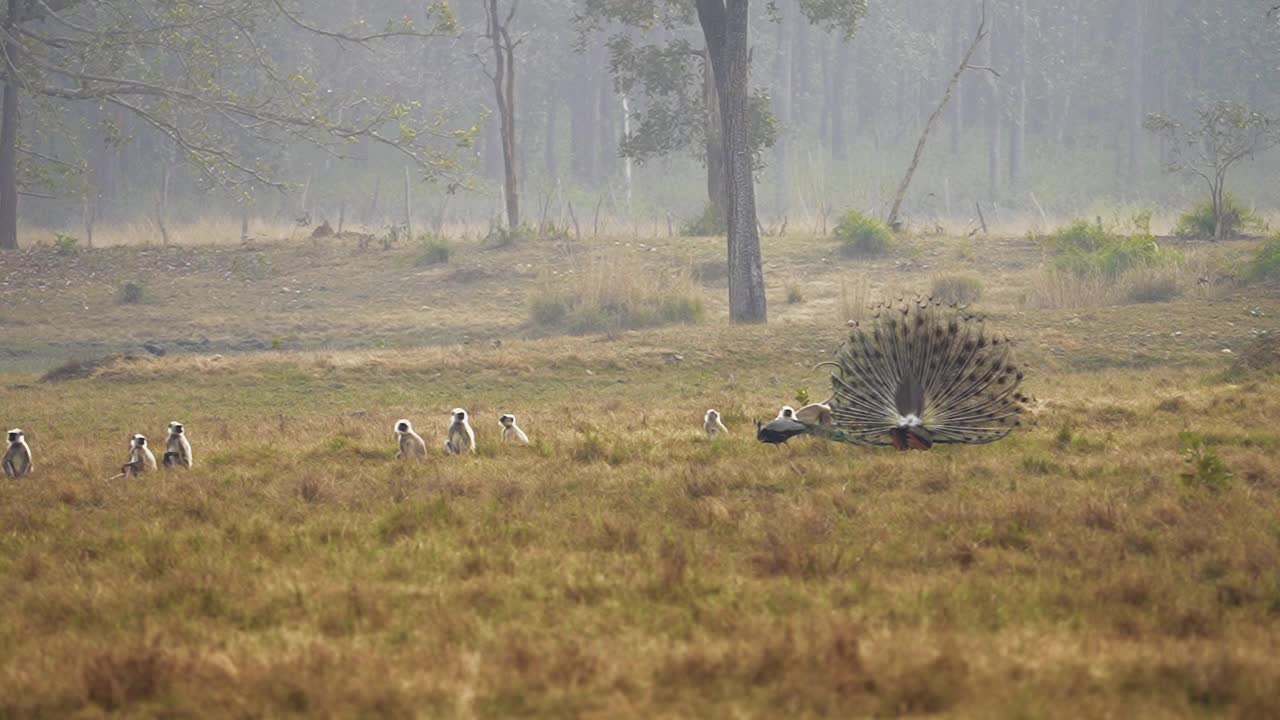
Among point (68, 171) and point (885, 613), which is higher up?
point (68, 171)

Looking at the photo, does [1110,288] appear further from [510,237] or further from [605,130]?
[605,130]

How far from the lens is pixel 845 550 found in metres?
7.41

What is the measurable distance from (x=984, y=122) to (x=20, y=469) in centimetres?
7744

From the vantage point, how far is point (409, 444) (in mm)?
11086

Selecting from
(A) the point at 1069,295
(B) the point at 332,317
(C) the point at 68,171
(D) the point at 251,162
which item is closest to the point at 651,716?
(A) the point at 1069,295

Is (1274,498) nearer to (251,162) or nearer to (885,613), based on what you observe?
(885,613)

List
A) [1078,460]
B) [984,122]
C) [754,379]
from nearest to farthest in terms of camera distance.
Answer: [1078,460]
[754,379]
[984,122]

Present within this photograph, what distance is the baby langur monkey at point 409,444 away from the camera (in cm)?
1103

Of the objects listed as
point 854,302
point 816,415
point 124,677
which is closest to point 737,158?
point 854,302

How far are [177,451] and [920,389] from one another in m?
5.78

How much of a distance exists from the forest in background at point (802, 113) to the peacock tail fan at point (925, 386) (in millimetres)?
51858

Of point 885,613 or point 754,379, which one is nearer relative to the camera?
point 885,613

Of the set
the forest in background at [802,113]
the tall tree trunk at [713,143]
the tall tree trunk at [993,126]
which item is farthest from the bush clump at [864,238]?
the tall tree trunk at [993,126]

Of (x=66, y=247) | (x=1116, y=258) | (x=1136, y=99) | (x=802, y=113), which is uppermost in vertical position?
(x=802, y=113)
